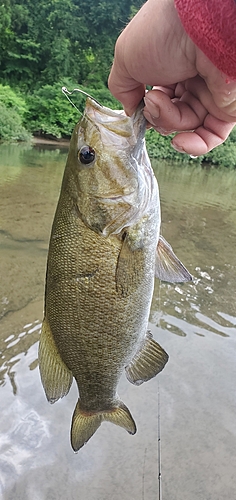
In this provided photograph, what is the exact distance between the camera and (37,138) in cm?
2436

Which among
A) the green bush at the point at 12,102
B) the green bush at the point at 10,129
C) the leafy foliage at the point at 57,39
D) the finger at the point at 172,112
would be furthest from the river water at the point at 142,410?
the leafy foliage at the point at 57,39

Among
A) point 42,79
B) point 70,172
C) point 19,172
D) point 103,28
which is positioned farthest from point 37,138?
point 70,172

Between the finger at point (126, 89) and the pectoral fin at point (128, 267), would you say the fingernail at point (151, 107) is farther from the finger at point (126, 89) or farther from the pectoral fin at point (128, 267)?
the pectoral fin at point (128, 267)

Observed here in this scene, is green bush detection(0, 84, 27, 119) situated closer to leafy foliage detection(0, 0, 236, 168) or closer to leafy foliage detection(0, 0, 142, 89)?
leafy foliage detection(0, 0, 236, 168)

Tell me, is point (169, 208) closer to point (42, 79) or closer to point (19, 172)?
point (19, 172)

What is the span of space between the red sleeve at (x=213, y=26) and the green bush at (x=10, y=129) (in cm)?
1997

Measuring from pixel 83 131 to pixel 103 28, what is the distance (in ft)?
122

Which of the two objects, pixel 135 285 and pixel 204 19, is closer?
pixel 204 19

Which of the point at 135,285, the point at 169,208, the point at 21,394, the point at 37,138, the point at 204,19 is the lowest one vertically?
the point at 37,138

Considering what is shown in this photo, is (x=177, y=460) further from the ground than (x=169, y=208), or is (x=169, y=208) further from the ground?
(x=177, y=460)

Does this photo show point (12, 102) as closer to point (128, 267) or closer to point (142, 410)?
point (142, 410)

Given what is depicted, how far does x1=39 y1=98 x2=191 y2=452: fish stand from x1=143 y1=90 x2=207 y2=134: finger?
0.20ft

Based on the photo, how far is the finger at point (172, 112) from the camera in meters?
1.56

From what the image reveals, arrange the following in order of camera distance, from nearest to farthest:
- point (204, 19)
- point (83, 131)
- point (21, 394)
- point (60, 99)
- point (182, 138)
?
point (204, 19), point (83, 131), point (182, 138), point (21, 394), point (60, 99)
